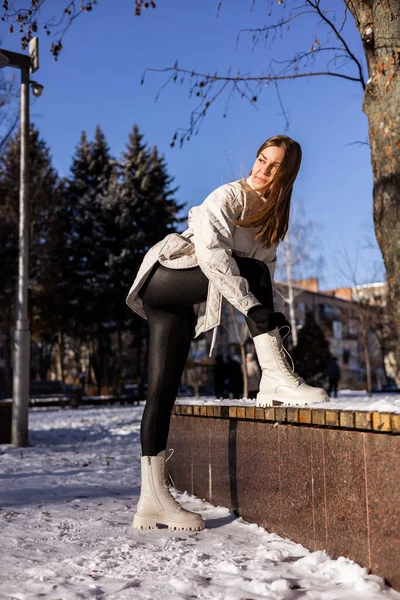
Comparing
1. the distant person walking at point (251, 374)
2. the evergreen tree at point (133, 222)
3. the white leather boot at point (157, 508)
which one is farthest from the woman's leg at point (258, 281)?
the evergreen tree at point (133, 222)

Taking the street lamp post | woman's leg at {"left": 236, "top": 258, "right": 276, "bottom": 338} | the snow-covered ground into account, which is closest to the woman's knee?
woman's leg at {"left": 236, "top": 258, "right": 276, "bottom": 338}

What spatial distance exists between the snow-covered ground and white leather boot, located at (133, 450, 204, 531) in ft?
0.21

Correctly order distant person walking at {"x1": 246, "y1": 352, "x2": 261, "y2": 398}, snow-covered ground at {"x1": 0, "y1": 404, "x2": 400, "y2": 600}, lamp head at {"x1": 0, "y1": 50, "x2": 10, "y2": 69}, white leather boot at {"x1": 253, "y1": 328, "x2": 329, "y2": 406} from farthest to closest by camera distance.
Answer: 1. distant person walking at {"x1": 246, "y1": 352, "x2": 261, "y2": 398}
2. lamp head at {"x1": 0, "y1": 50, "x2": 10, "y2": 69}
3. white leather boot at {"x1": 253, "y1": 328, "x2": 329, "y2": 406}
4. snow-covered ground at {"x1": 0, "y1": 404, "x2": 400, "y2": 600}

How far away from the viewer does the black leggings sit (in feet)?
10.9

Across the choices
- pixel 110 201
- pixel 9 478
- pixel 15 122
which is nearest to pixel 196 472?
pixel 9 478

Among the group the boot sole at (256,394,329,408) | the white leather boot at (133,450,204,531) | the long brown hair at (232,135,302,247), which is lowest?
the white leather boot at (133,450,204,531)

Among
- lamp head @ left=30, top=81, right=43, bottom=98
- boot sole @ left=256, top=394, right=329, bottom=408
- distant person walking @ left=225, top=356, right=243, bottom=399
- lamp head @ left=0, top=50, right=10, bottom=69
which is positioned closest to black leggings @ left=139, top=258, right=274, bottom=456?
boot sole @ left=256, top=394, right=329, bottom=408

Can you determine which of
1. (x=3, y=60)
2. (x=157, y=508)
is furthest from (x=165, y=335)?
(x=3, y=60)

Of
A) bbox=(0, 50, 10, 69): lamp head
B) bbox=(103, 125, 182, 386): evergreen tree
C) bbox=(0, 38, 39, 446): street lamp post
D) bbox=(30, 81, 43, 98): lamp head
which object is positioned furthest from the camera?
bbox=(103, 125, 182, 386): evergreen tree

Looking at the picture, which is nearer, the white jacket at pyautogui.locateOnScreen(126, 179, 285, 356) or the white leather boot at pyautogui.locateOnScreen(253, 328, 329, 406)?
the white jacket at pyautogui.locateOnScreen(126, 179, 285, 356)

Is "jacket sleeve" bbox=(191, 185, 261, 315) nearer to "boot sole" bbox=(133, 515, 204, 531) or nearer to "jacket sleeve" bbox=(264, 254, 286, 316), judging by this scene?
"jacket sleeve" bbox=(264, 254, 286, 316)

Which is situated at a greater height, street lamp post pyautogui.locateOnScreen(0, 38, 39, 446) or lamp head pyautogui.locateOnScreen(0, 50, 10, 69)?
lamp head pyautogui.locateOnScreen(0, 50, 10, 69)

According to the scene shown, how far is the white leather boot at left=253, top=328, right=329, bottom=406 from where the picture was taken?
3121 mm

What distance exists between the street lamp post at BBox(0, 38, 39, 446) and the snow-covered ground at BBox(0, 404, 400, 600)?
4.92m
